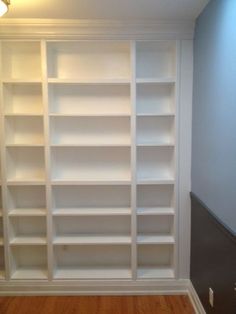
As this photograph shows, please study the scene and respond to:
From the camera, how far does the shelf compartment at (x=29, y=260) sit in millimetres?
2723

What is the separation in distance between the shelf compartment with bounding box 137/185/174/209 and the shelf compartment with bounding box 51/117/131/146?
Result: 53 centimetres

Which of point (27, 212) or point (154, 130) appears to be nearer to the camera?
point (27, 212)

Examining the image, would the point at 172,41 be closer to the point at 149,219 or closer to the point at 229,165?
the point at 229,165

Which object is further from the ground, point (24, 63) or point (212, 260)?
point (24, 63)

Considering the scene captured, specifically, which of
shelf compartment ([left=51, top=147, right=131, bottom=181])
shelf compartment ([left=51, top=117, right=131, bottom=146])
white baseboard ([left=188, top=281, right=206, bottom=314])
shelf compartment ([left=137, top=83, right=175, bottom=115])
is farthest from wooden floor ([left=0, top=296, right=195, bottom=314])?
shelf compartment ([left=137, top=83, right=175, bottom=115])

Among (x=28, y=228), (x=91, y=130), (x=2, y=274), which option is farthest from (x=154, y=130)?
(x=2, y=274)

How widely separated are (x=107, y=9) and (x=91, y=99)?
82 centimetres

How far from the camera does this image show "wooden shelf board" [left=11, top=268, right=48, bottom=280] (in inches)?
104

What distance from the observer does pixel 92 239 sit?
2676mm

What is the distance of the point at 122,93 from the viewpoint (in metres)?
2.70

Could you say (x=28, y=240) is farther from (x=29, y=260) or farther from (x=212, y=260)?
(x=212, y=260)

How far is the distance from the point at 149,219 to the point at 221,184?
1148 mm

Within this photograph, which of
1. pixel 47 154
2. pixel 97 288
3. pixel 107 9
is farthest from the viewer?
pixel 97 288

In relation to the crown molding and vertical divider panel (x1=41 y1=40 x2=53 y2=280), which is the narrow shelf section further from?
the crown molding
